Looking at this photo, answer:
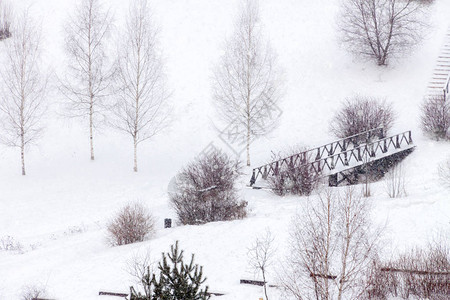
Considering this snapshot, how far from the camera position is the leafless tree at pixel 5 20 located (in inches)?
1401

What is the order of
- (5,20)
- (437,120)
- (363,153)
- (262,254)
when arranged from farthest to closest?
(5,20) < (437,120) < (363,153) < (262,254)

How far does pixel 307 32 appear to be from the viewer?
36.3 metres

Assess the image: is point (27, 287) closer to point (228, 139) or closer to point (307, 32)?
point (228, 139)

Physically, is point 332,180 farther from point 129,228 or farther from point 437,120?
point 129,228

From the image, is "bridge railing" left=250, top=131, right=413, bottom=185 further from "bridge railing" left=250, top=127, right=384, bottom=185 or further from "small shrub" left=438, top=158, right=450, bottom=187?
"small shrub" left=438, top=158, right=450, bottom=187

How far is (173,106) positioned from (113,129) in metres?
3.68

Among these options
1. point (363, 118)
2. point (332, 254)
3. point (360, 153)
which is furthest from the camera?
point (363, 118)

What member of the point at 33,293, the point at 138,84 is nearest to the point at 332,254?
the point at 33,293

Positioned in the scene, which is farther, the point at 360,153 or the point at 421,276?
the point at 360,153

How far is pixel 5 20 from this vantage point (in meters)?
35.9

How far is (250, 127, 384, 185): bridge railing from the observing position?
22.2 meters

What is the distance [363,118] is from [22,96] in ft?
54.4

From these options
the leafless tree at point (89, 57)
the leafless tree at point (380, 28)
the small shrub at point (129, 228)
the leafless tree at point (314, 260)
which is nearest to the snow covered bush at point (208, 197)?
the small shrub at point (129, 228)

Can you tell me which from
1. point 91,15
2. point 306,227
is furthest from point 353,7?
point 306,227
